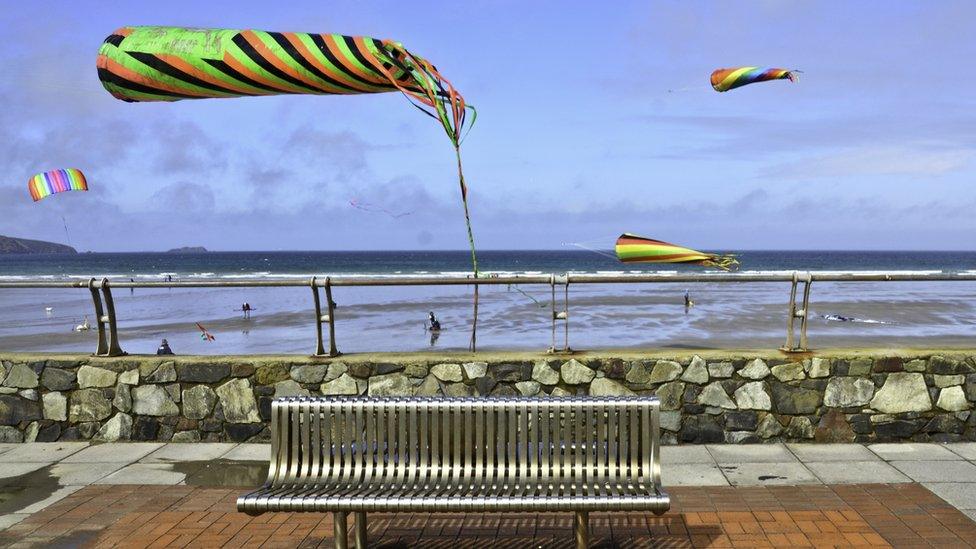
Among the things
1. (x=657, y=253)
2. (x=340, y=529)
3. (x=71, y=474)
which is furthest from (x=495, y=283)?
(x=71, y=474)

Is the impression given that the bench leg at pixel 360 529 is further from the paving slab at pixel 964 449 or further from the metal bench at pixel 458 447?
the paving slab at pixel 964 449

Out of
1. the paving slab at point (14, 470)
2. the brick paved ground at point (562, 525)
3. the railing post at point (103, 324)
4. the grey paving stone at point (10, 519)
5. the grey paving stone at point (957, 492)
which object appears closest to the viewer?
the brick paved ground at point (562, 525)

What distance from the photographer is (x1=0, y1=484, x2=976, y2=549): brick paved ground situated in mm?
4164

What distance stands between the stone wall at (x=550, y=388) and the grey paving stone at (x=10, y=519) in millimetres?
1665

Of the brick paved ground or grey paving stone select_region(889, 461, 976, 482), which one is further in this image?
grey paving stone select_region(889, 461, 976, 482)

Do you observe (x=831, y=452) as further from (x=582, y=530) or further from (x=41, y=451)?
(x=41, y=451)

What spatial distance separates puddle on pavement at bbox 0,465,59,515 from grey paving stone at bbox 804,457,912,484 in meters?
5.32

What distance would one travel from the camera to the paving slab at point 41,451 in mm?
5953

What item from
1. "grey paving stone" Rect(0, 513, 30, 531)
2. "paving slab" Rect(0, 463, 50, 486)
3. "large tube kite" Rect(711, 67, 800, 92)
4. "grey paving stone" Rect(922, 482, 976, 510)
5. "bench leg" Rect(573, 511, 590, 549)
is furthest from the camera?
"large tube kite" Rect(711, 67, 800, 92)

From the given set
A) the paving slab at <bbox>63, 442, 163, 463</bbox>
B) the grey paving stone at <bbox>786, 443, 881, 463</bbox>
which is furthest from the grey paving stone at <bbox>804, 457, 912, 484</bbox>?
the paving slab at <bbox>63, 442, 163, 463</bbox>

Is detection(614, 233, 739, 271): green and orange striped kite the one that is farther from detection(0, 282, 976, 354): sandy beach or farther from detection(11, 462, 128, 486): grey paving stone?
detection(11, 462, 128, 486): grey paving stone

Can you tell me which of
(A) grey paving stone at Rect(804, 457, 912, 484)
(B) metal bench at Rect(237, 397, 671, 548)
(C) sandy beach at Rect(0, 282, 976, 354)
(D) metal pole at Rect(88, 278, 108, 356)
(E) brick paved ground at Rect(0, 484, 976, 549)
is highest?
(D) metal pole at Rect(88, 278, 108, 356)

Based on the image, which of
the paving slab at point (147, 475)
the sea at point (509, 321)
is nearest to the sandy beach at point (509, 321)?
the sea at point (509, 321)

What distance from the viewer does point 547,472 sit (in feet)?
12.5
